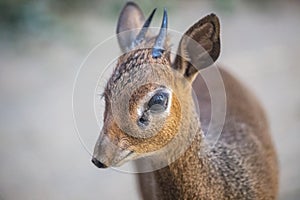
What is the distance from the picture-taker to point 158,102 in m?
1.33

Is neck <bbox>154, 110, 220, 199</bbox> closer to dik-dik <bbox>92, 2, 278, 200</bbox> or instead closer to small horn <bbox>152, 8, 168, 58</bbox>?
dik-dik <bbox>92, 2, 278, 200</bbox>

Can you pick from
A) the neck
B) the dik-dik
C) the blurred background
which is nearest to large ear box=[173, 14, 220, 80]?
the dik-dik

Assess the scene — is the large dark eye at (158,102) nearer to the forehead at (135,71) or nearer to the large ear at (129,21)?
the forehead at (135,71)

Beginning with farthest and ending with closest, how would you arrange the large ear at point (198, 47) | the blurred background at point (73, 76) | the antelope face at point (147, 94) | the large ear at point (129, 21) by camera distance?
1. the blurred background at point (73, 76)
2. the large ear at point (129, 21)
3. the large ear at point (198, 47)
4. the antelope face at point (147, 94)

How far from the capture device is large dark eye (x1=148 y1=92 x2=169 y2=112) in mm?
1315

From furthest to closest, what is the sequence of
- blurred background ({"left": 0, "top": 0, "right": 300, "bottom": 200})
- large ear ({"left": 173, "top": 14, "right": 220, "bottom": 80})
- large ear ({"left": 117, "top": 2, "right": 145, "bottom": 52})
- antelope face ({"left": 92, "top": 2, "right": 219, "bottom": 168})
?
blurred background ({"left": 0, "top": 0, "right": 300, "bottom": 200}) → large ear ({"left": 117, "top": 2, "right": 145, "bottom": 52}) → large ear ({"left": 173, "top": 14, "right": 220, "bottom": 80}) → antelope face ({"left": 92, "top": 2, "right": 219, "bottom": 168})

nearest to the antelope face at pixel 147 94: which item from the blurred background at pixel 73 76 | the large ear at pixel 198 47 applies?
the large ear at pixel 198 47

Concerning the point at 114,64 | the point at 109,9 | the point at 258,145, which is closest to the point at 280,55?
the point at 109,9

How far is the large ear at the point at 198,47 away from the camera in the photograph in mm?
1460

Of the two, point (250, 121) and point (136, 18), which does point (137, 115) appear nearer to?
point (136, 18)

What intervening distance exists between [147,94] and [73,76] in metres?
1.82

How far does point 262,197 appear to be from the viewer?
5.71 ft

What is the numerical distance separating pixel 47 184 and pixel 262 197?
0.99 m

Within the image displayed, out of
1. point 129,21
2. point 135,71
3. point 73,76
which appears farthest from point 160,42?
point 73,76
